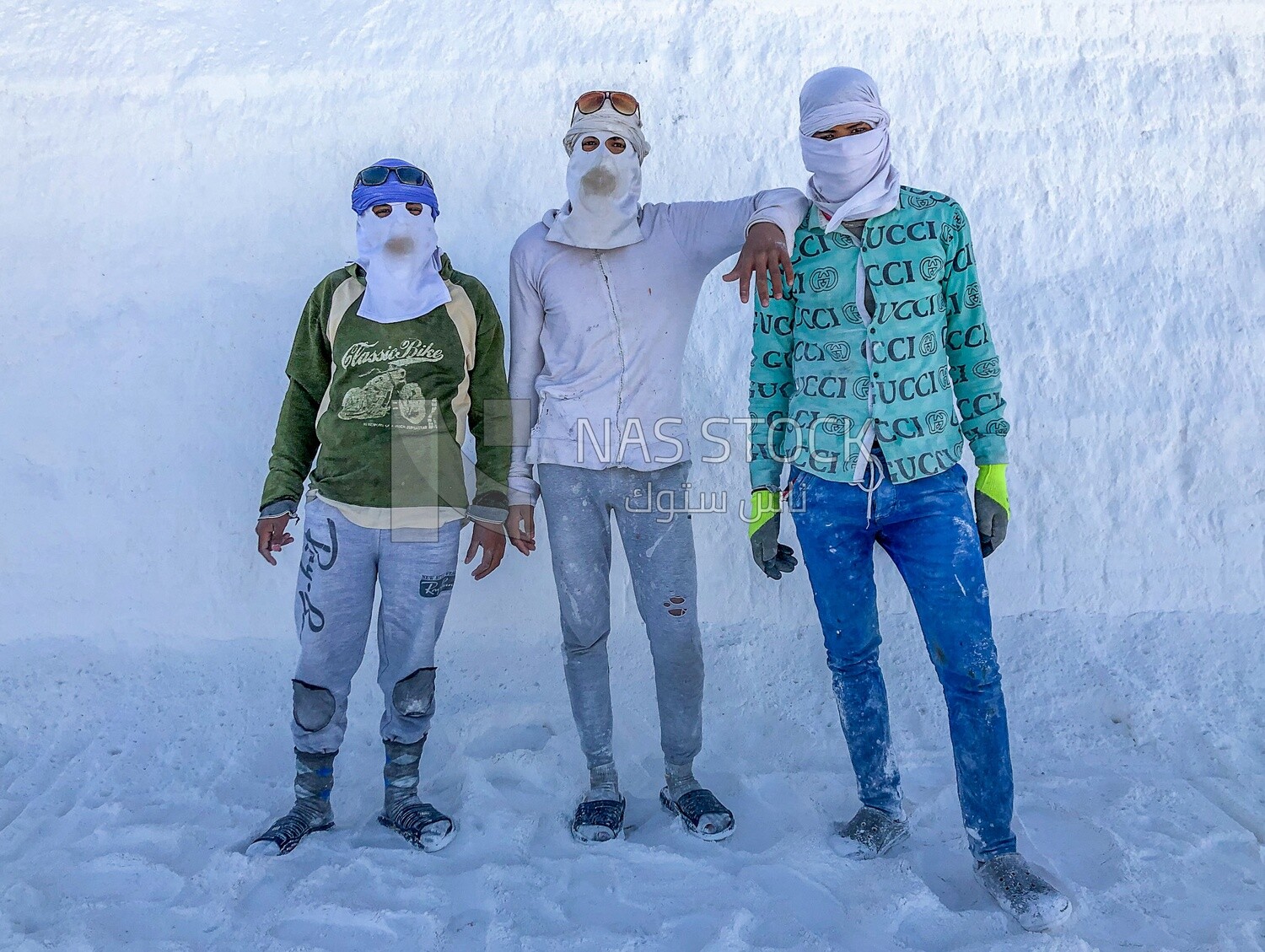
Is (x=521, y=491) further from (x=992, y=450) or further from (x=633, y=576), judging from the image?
(x=992, y=450)

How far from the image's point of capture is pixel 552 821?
3.11 metres

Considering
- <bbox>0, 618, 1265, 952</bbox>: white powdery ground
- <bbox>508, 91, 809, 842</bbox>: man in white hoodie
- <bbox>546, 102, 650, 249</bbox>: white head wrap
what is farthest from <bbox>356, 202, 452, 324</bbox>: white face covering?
<bbox>0, 618, 1265, 952</bbox>: white powdery ground

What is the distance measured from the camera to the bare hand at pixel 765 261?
2604 millimetres

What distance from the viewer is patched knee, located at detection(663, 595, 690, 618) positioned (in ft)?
9.66

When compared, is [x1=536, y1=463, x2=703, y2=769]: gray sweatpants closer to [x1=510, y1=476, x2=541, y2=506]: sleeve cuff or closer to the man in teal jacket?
[x1=510, y1=476, x2=541, y2=506]: sleeve cuff

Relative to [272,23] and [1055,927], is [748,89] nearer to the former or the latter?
[272,23]

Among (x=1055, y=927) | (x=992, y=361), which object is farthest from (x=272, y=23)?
(x=1055, y=927)

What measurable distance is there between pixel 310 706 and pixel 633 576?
1119 millimetres

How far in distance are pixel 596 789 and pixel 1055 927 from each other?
140cm

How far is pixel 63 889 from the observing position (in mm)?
2795

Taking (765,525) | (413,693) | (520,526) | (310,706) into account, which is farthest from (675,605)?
(310,706)

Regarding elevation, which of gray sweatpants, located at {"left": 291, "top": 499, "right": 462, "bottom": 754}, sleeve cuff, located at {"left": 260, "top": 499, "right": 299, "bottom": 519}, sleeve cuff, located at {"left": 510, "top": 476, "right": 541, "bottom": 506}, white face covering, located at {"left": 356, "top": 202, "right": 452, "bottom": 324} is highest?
white face covering, located at {"left": 356, "top": 202, "right": 452, "bottom": 324}

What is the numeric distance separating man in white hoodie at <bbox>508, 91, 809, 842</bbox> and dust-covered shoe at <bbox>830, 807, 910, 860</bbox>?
14.2 inches

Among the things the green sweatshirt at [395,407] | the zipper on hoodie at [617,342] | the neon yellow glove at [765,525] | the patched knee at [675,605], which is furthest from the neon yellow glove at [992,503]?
the green sweatshirt at [395,407]
